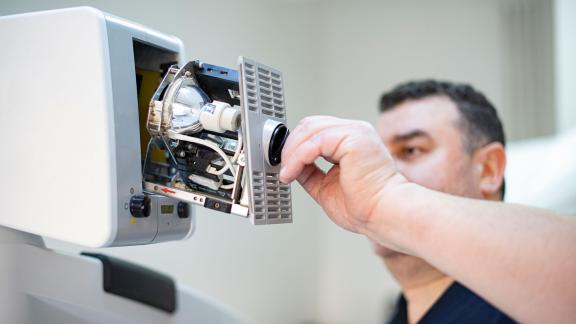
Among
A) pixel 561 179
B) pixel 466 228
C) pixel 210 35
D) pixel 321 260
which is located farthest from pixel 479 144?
pixel 321 260

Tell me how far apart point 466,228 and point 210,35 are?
3.82ft

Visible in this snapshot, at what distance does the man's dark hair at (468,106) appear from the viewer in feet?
4.76

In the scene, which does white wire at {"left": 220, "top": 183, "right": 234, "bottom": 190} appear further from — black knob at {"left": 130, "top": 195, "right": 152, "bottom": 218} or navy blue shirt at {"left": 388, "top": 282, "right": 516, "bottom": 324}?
navy blue shirt at {"left": 388, "top": 282, "right": 516, "bottom": 324}

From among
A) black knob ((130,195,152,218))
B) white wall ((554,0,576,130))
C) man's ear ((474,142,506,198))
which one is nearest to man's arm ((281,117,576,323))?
black knob ((130,195,152,218))

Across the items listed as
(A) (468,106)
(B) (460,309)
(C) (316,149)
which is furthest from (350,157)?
(A) (468,106)

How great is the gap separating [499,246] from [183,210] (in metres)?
0.49

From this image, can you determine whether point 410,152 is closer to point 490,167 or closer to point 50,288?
point 490,167

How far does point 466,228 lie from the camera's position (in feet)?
1.84

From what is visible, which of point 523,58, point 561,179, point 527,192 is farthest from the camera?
point 523,58

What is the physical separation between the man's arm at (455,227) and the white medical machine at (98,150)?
63 millimetres

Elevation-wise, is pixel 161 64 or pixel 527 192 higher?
pixel 161 64

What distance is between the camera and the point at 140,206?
0.71m

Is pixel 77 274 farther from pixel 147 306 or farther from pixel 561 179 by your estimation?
pixel 561 179

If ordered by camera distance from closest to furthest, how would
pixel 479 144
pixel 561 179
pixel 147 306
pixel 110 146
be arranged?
1. pixel 110 146
2. pixel 147 306
3. pixel 479 144
4. pixel 561 179
